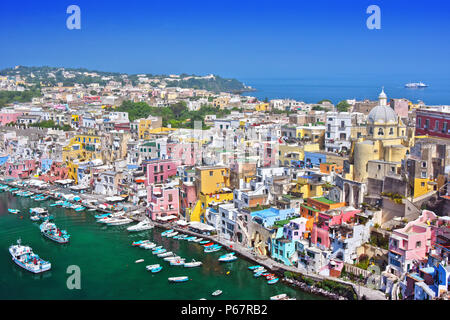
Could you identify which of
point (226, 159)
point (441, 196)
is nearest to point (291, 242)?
point (441, 196)

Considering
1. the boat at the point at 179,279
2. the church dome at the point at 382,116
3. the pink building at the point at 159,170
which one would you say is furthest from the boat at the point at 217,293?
the pink building at the point at 159,170

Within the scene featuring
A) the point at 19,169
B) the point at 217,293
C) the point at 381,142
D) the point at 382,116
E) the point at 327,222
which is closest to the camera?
the point at 217,293

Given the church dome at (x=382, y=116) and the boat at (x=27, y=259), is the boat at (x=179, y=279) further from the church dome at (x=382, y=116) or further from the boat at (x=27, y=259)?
the church dome at (x=382, y=116)

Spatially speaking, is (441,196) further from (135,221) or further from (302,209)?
(135,221)

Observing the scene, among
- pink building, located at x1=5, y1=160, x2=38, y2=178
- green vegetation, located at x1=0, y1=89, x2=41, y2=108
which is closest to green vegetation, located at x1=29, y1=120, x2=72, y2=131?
pink building, located at x1=5, y1=160, x2=38, y2=178

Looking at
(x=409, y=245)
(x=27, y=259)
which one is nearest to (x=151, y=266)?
(x=27, y=259)

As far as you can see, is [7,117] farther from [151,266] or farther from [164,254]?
[151,266]
